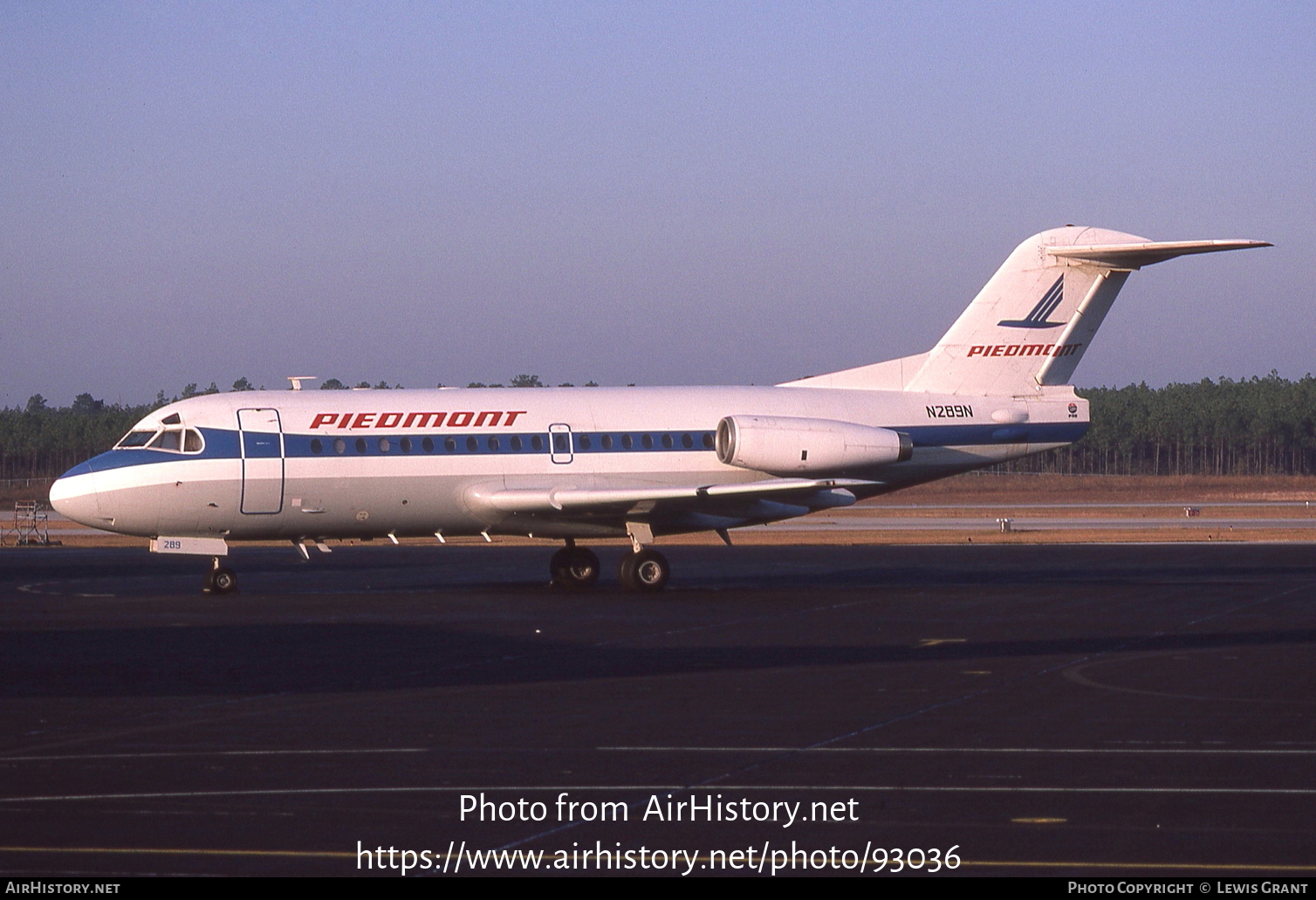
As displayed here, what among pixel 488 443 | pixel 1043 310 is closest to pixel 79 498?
pixel 488 443

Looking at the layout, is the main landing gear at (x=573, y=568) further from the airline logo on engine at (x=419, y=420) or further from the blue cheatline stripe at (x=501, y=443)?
the airline logo on engine at (x=419, y=420)

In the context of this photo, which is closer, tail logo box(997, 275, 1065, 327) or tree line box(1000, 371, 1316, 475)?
tail logo box(997, 275, 1065, 327)

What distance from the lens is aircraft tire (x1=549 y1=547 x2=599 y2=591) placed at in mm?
29656

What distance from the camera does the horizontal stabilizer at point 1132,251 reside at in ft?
93.7

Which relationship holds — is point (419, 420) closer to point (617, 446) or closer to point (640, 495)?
point (617, 446)

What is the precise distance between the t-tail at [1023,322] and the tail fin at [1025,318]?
18 mm

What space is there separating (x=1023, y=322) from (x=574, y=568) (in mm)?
10590

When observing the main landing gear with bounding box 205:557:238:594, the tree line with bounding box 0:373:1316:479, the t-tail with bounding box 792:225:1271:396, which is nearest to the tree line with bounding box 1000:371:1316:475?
the tree line with bounding box 0:373:1316:479

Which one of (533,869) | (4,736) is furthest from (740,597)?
(533,869)

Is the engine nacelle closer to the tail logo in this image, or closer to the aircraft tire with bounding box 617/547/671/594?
the aircraft tire with bounding box 617/547/671/594

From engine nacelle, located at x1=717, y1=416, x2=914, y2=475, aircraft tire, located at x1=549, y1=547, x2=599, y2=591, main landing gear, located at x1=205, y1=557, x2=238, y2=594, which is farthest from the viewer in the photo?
aircraft tire, located at x1=549, y1=547, x2=599, y2=591

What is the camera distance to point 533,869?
8148mm

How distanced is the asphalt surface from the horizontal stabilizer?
6736 millimetres
